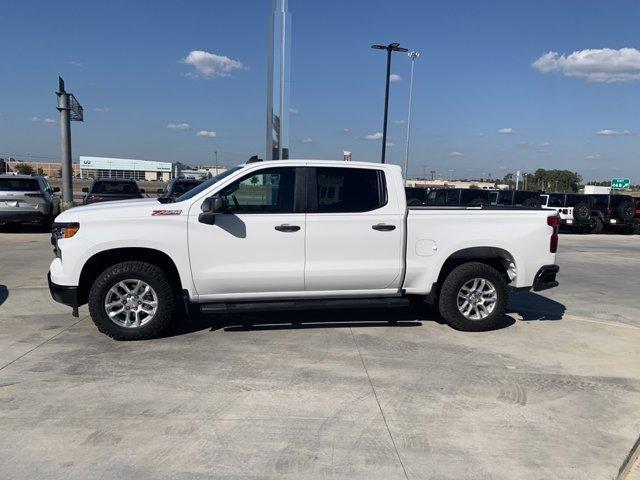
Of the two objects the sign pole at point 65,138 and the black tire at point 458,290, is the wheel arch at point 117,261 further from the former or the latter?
the sign pole at point 65,138

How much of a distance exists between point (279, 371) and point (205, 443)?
1.34m

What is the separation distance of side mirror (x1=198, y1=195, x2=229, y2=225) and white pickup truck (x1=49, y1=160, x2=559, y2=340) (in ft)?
0.04

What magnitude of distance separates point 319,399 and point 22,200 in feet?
43.3

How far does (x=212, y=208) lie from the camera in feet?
17.3

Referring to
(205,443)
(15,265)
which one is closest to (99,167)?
(15,265)

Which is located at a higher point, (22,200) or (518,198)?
(518,198)

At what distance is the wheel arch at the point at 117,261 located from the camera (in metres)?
5.45

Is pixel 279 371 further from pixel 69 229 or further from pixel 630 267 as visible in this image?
pixel 630 267

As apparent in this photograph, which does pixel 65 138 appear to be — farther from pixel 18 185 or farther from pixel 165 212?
pixel 165 212

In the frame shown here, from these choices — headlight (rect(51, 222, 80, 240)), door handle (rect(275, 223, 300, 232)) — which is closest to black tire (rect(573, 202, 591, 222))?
door handle (rect(275, 223, 300, 232))

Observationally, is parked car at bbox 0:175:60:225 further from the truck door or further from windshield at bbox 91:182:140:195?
the truck door

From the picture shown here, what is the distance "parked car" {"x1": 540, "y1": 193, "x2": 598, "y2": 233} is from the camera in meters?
20.6

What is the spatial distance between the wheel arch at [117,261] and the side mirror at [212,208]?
60cm

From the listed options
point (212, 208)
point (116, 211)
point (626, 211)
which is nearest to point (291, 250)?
point (212, 208)
